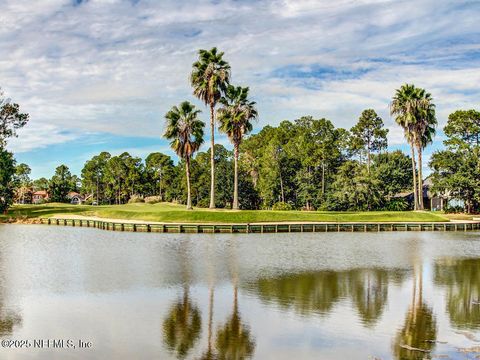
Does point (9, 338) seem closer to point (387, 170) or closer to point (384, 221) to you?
point (384, 221)

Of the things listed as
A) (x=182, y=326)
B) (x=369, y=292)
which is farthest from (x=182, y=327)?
(x=369, y=292)

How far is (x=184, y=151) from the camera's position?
7925cm

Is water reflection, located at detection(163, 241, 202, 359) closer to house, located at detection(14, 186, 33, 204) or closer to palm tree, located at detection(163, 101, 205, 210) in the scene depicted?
palm tree, located at detection(163, 101, 205, 210)

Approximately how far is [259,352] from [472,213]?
272 ft

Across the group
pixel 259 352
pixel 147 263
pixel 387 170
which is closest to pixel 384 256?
pixel 147 263

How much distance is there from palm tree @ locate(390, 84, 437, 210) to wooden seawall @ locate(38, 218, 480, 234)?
55.3 feet

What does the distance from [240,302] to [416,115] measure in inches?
2837

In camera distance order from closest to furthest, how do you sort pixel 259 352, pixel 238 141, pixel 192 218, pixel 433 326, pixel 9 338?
pixel 259 352 → pixel 9 338 → pixel 433 326 → pixel 192 218 → pixel 238 141

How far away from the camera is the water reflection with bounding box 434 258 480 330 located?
20155 mm

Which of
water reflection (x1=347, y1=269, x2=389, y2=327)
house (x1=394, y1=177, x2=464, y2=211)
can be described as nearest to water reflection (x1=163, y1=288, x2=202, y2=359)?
water reflection (x1=347, y1=269, x2=389, y2=327)

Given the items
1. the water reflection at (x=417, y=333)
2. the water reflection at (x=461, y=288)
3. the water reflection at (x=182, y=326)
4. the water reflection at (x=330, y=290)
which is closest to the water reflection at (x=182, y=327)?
the water reflection at (x=182, y=326)

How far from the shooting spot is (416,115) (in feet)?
283

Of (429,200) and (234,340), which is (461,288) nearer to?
(234,340)

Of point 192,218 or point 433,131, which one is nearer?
point 192,218
